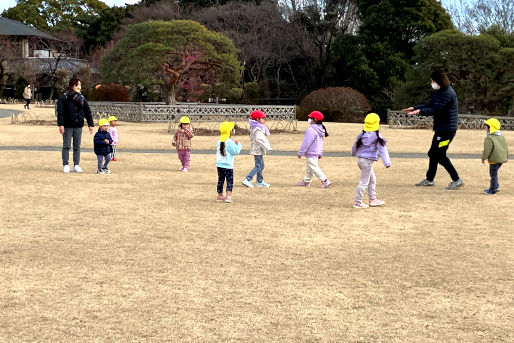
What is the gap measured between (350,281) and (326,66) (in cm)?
4269

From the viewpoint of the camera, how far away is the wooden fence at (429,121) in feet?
98.3

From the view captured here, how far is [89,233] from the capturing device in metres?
7.31

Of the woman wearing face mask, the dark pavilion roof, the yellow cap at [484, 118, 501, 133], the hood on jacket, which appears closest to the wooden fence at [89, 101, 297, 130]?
the hood on jacket

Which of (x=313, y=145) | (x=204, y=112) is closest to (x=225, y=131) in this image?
(x=313, y=145)

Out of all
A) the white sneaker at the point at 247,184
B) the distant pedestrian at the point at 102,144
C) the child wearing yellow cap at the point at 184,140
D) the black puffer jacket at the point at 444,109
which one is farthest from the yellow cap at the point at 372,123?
the distant pedestrian at the point at 102,144

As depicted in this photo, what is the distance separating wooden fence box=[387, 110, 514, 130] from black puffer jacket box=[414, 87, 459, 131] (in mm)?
19465

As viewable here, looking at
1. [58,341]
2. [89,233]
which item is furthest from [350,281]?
[89,233]

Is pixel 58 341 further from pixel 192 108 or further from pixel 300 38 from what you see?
pixel 300 38

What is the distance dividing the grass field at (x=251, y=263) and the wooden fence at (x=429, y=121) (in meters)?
19.4

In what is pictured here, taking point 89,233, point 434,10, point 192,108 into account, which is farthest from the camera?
point 434,10

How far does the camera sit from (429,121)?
31609mm

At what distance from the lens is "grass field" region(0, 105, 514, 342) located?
445 cm

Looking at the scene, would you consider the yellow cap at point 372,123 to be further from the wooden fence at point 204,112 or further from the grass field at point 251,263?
the wooden fence at point 204,112

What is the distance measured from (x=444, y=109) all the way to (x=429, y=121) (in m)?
21.4
